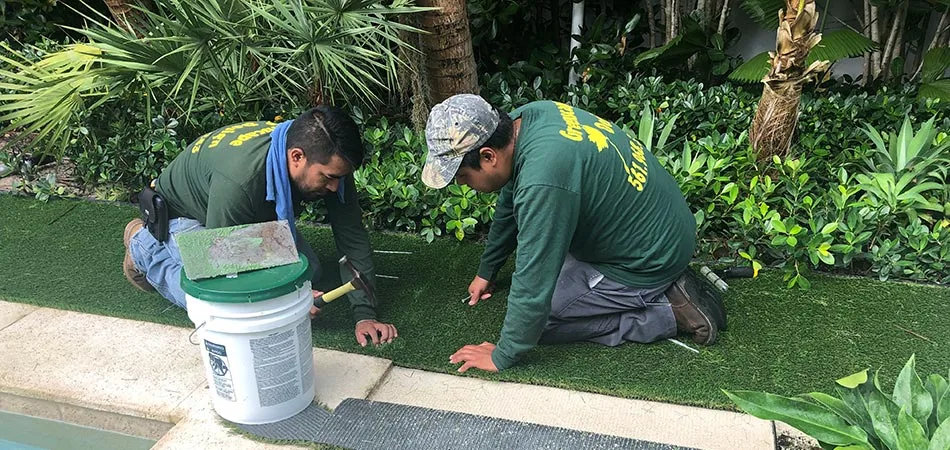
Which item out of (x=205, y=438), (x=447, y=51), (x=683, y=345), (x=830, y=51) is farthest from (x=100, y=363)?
(x=830, y=51)

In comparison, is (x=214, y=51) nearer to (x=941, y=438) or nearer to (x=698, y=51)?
(x=941, y=438)

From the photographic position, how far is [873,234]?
3.26 meters

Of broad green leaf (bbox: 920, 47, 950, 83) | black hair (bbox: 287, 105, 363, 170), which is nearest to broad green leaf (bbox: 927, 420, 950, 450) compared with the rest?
black hair (bbox: 287, 105, 363, 170)

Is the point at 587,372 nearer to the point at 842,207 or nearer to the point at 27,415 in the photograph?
the point at 842,207

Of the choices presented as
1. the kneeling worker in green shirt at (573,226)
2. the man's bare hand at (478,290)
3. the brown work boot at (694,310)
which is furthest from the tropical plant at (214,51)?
the brown work boot at (694,310)

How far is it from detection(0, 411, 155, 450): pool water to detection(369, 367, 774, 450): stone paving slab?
0.97 m

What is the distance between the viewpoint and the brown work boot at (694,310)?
266cm

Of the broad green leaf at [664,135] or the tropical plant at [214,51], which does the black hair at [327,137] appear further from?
the broad green leaf at [664,135]

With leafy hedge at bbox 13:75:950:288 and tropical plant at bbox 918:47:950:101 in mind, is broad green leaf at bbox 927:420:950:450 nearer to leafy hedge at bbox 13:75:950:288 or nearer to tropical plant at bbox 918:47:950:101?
leafy hedge at bbox 13:75:950:288

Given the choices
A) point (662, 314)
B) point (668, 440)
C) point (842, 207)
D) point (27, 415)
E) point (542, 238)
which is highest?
point (542, 238)

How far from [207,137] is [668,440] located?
7.37 ft

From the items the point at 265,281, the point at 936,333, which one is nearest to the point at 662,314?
the point at 936,333

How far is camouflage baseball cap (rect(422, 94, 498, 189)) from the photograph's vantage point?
2197mm

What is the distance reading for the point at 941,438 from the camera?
1517mm
